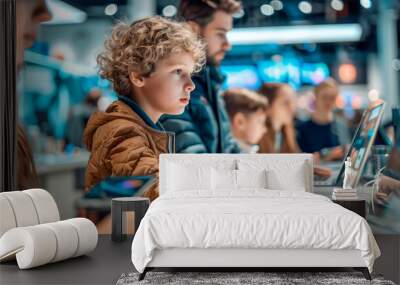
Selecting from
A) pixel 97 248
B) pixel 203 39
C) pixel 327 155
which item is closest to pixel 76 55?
pixel 203 39

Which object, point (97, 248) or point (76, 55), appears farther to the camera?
point (76, 55)

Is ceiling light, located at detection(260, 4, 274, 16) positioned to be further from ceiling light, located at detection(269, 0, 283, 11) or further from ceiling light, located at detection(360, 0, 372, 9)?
ceiling light, located at detection(360, 0, 372, 9)

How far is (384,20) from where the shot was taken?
6.98 meters

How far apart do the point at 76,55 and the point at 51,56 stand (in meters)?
0.30

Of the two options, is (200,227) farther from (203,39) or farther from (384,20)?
(384,20)

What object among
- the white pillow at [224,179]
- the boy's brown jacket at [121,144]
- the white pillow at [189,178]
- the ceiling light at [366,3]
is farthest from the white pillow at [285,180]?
the ceiling light at [366,3]

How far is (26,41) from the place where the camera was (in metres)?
7.27

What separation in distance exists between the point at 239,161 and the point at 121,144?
139 centimetres

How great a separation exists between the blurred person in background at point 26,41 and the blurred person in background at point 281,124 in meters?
2.70

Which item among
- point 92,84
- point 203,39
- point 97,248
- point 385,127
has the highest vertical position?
point 203,39

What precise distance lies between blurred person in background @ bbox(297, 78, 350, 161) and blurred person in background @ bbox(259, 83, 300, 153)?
4.2 inches

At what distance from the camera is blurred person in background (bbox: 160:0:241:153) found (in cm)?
710

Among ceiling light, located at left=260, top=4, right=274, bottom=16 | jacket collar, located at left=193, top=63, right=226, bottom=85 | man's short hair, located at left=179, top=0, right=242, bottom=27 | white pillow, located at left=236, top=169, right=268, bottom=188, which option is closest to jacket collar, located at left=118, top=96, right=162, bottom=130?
jacket collar, located at left=193, top=63, right=226, bottom=85

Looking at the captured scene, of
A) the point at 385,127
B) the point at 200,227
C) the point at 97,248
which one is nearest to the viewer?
the point at 200,227
